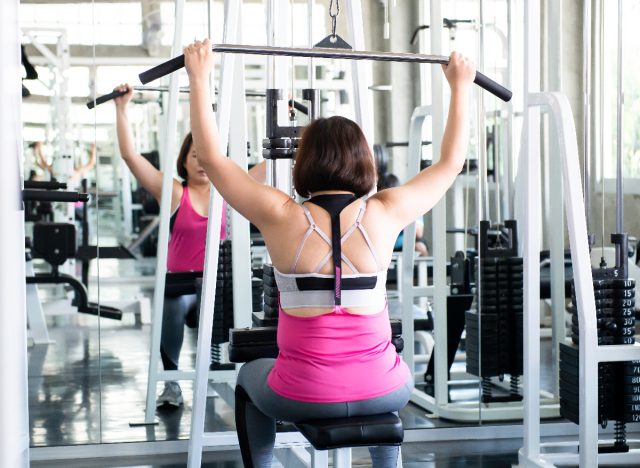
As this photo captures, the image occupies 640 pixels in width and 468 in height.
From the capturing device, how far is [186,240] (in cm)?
402

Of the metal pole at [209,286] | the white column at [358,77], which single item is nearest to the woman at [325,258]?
the metal pole at [209,286]

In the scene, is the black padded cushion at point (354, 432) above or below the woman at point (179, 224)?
below

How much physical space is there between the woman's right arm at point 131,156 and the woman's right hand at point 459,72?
1658 millimetres

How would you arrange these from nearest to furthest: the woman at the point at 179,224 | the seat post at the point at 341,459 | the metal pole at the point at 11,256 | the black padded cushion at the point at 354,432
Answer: the metal pole at the point at 11,256, the black padded cushion at the point at 354,432, the seat post at the point at 341,459, the woman at the point at 179,224

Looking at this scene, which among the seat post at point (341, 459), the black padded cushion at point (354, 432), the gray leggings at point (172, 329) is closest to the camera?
the black padded cushion at point (354, 432)

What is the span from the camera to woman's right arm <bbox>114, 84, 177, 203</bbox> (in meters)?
3.83

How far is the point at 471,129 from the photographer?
4.38 metres

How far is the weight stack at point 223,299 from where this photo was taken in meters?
4.09

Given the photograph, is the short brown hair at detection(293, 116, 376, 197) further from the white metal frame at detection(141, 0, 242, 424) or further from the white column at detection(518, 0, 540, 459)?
the white metal frame at detection(141, 0, 242, 424)

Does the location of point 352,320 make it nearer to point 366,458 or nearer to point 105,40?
point 366,458

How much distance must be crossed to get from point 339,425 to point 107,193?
195cm

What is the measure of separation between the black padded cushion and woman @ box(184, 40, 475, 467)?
4cm

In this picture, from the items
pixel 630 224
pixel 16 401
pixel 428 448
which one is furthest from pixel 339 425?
pixel 630 224

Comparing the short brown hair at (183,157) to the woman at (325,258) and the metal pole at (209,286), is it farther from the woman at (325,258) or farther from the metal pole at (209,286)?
the woman at (325,258)
